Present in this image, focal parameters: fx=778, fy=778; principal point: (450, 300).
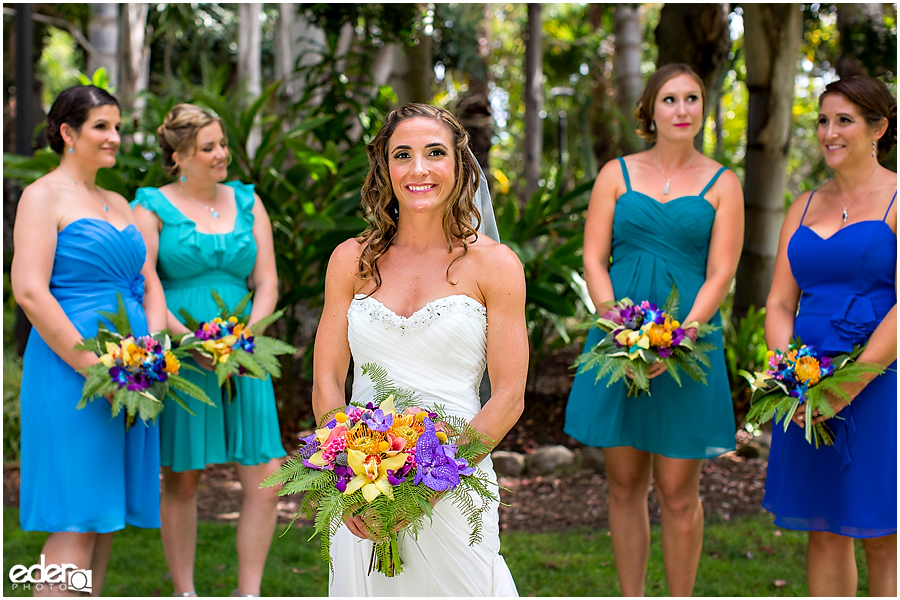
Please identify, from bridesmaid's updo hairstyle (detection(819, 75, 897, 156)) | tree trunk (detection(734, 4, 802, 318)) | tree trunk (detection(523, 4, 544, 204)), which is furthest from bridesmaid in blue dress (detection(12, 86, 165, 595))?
tree trunk (detection(523, 4, 544, 204))

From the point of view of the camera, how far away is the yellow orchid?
1.96 metres

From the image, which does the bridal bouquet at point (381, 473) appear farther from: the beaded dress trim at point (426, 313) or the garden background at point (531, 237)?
the garden background at point (531, 237)

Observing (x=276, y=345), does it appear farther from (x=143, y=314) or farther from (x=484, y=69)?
(x=484, y=69)

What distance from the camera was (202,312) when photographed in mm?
3771

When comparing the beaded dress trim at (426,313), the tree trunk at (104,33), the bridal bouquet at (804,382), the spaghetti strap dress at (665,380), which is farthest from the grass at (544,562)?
the tree trunk at (104,33)

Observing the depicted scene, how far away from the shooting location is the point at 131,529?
5074mm

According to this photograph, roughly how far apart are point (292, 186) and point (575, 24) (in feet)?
58.8

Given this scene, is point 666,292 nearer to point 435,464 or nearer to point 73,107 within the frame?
point 435,464

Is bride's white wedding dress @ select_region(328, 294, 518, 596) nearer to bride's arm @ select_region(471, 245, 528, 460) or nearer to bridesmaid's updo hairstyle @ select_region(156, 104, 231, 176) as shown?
bride's arm @ select_region(471, 245, 528, 460)

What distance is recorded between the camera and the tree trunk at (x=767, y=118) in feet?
18.8

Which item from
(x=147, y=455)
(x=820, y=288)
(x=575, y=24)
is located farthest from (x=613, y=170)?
(x=575, y=24)

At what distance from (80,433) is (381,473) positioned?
1.84 meters

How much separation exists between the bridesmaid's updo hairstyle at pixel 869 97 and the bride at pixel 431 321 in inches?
64.7

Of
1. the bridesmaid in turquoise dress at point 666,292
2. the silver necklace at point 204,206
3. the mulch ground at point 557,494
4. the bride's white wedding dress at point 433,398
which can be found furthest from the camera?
the mulch ground at point 557,494
